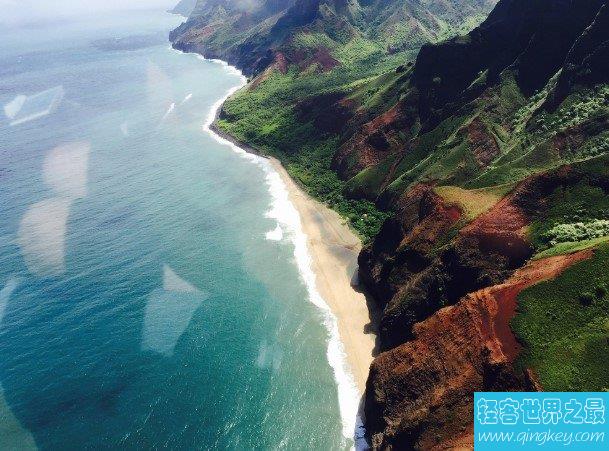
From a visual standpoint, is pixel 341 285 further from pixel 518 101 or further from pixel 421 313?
pixel 518 101

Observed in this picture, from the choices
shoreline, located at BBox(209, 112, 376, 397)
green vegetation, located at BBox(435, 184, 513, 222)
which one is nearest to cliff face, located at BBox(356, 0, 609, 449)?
green vegetation, located at BBox(435, 184, 513, 222)

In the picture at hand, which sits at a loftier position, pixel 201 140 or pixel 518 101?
pixel 518 101

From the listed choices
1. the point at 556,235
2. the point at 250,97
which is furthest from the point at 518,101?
the point at 250,97

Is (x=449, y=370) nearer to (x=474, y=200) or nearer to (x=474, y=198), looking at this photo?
(x=474, y=200)

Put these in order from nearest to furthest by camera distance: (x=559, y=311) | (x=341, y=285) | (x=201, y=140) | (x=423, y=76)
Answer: (x=559, y=311), (x=341, y=285), (x=423, y=76), (x=201, y=140)

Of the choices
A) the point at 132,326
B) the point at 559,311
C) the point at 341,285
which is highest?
the point at 559,311

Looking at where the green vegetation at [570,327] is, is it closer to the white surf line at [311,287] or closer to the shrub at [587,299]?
the shrub at [587,299]

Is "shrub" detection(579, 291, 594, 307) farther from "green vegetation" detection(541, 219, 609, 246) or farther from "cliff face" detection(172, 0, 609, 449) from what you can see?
"green vegetation" detection(541, 219, 609, 246)
